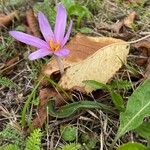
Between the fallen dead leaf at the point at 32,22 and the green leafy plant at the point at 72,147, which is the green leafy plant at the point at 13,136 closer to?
the green leafy plant at the point at 72,147

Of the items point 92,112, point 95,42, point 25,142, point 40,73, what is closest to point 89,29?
point 95,42

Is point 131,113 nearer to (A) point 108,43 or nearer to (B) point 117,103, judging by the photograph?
(B) point 117,103

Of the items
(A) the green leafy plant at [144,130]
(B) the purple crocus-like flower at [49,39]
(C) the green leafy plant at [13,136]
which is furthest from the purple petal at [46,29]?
(A) the green leafy plant at [144,130]

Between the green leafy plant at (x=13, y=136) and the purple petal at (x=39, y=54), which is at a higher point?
the purple petal at (x=39, y=54)

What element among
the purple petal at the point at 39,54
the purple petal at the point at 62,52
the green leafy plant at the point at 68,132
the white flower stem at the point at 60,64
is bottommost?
the green leafy plant at the point at 68,132

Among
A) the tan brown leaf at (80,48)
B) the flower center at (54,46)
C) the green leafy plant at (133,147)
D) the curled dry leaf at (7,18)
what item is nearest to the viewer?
the green leafy plant at (133,147)

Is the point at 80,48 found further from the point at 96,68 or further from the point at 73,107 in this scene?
the point at 73,107

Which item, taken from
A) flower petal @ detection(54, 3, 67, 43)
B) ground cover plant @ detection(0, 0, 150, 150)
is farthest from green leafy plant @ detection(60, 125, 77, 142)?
flower petal @ detection(54, 3, 67, 43)

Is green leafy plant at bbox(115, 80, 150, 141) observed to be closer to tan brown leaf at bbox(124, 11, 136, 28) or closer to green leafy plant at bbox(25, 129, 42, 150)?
green leafy plant at bbox(25, 129, 42, 150)

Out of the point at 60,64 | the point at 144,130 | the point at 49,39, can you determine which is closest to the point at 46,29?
the point at 49,39
